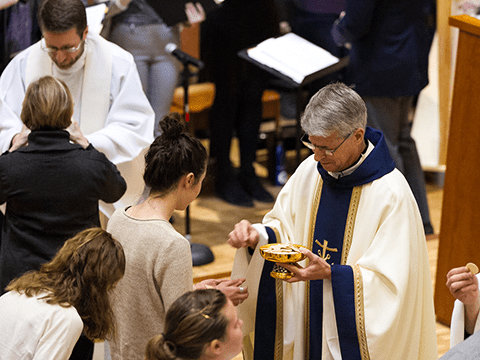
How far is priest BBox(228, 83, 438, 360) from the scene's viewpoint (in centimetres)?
271

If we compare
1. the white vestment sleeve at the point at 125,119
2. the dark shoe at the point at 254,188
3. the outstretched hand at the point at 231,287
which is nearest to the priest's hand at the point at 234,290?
the outstretched hand at the point at 231,287

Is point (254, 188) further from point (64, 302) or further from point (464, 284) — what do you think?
point (64, 302)

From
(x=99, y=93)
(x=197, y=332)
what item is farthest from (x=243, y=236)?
(x=99, y=93)

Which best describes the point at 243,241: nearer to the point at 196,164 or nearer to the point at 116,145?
the point at 196,164

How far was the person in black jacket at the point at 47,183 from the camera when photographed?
9.98ft

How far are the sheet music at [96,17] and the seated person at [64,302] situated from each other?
2.46m

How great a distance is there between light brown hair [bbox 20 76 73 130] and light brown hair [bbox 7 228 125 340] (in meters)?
0.89

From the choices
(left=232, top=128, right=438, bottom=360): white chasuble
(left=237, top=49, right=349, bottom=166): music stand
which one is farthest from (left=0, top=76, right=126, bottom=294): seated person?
(left=237, top=49, right=349, bottom=166): music stand

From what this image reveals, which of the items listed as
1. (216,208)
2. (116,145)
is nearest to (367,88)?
(216,208)

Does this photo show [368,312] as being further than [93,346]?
No

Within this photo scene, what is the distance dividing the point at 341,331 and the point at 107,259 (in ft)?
3.25

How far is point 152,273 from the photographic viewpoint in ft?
7.88

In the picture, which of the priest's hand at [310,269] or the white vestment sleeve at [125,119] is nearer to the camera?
the priest's hand at [310,269]

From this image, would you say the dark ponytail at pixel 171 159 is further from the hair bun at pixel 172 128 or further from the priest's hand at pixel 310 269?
the priest's hand at pixel 310 269
